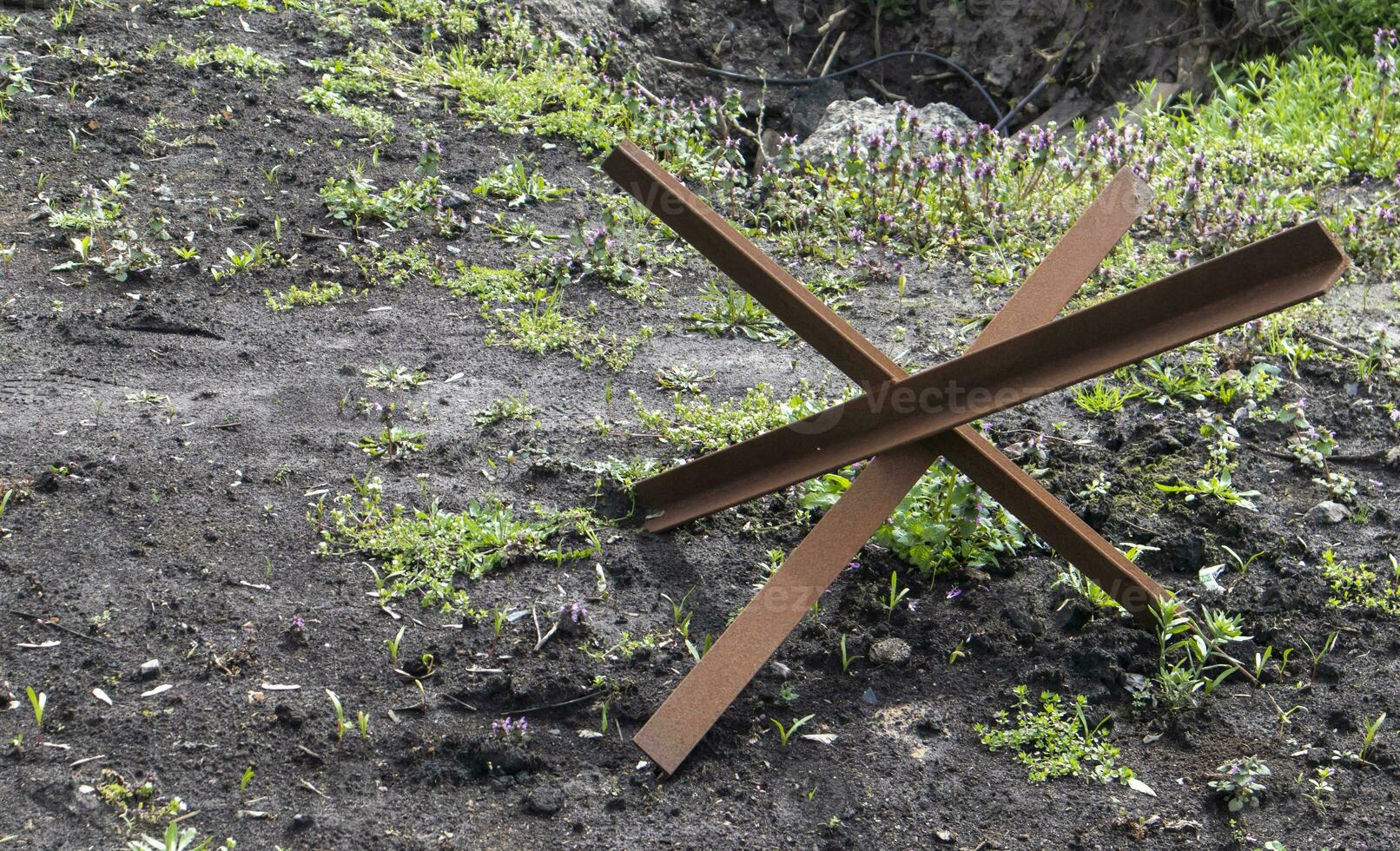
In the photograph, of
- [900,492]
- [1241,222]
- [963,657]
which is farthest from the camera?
[1241,222]

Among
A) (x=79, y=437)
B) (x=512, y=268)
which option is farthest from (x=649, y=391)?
(x=79, y=437)

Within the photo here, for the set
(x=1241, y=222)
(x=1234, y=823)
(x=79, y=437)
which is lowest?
(x=79, y=437)

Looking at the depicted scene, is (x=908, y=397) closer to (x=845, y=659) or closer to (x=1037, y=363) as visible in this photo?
(x=1037, y=363)

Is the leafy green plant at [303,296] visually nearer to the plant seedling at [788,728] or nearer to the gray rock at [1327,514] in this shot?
the plant seedling at [788,728]

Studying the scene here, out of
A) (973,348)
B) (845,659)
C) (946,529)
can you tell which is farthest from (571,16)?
(845,659)

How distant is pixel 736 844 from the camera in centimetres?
237

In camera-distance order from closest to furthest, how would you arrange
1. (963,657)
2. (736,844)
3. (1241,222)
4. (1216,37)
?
(736,844) < (963,657) < (1241,222) < (1216,37)

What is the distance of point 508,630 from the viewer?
2846mm

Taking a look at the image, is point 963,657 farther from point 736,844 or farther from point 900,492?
point 736,844

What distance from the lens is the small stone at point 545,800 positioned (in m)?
2.40

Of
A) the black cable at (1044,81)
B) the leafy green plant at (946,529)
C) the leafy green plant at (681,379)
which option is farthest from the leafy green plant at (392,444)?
the black cable at (1044,81)

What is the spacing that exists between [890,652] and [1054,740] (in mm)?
429

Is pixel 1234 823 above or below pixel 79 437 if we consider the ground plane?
above

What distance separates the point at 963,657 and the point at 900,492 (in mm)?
490
